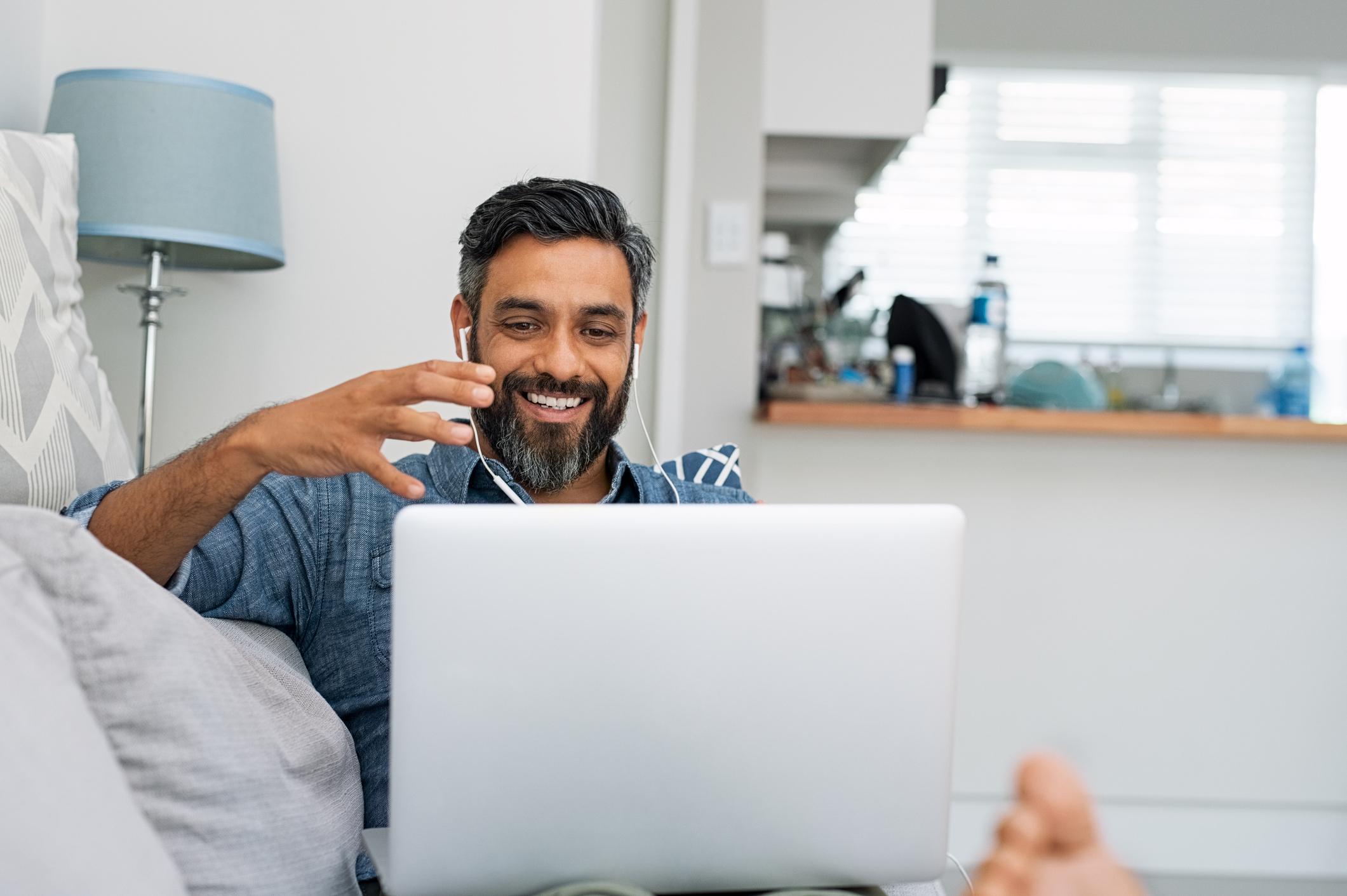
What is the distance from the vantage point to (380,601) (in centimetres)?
122

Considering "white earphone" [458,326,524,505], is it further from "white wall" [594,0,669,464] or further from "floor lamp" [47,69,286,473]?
"white wall" [594,0,669,464]

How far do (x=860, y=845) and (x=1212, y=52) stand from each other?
4.57m

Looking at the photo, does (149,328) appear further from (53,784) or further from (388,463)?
(53,784)

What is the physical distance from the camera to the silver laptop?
0.70m

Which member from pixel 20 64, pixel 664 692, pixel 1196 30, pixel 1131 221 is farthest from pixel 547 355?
pixel 1196 30

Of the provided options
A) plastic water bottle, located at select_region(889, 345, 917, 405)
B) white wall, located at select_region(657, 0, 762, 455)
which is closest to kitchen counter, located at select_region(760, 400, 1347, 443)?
plastic water bottle, located at select_region(889, 345, 917, 405)

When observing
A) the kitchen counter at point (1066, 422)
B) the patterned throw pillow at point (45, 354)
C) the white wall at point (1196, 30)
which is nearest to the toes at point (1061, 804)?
the patterned throw pillow at point (45, 354)

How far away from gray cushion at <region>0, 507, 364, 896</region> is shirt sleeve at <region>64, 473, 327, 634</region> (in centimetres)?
37

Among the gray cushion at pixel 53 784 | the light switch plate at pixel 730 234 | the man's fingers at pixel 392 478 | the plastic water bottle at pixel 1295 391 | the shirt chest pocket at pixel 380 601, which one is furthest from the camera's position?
the plastic water bottle at pixel 1295 391

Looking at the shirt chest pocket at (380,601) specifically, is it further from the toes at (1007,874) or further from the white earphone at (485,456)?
the toes at (1007,874)

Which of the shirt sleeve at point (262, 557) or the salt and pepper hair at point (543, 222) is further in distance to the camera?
the salt and pepper hair at point (543, 222)

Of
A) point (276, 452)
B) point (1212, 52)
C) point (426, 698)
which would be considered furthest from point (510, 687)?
point (1212, 52)

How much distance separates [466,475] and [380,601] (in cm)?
17

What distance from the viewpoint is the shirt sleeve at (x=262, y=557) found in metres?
1.15
